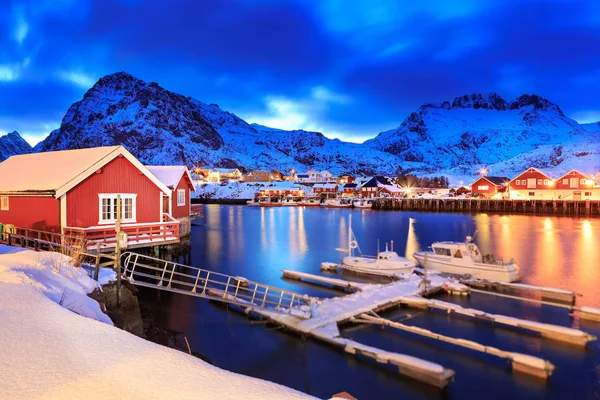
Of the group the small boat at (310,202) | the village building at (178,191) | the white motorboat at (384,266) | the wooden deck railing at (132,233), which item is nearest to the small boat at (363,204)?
the small boat at (310,202)

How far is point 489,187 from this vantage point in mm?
109312

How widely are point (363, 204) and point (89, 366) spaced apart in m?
110

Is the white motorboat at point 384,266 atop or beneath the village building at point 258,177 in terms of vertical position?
beneath

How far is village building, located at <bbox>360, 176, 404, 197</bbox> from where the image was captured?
133 m

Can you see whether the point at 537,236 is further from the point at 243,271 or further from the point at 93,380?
the point at 93,380

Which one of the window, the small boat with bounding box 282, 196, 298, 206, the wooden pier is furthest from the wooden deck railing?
the small boat with bounding box 282, 196, 298, 206

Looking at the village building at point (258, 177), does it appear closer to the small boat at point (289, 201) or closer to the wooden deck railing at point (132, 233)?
the small boat at point (289, 201)

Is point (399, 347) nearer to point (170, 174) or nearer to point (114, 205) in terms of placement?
point (114, 205)

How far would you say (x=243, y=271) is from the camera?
29.2 m

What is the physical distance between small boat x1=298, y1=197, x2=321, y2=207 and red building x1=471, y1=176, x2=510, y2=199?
156ft

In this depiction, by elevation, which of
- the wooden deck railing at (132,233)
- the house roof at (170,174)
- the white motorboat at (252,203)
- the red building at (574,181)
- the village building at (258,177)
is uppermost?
the village building at (258,177)

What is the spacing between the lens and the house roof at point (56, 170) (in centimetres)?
2236

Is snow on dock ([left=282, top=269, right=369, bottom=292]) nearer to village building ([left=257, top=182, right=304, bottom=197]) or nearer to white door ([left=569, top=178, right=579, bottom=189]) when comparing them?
white door ([left=569, top=178, right=579, bottom=189])

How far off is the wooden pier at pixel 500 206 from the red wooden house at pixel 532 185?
7.41 meters
